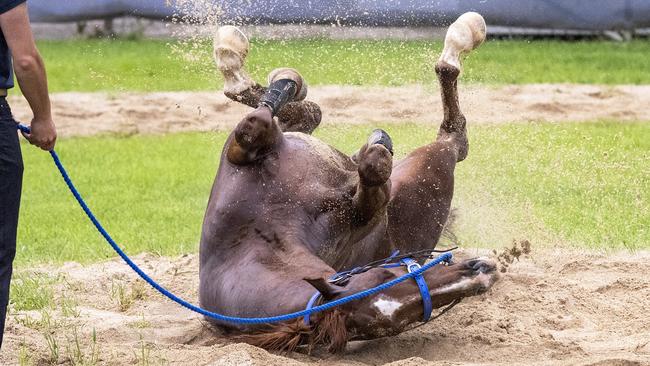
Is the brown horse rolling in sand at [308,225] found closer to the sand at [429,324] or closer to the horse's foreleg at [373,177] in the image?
the horse's foreleg at [373,177]

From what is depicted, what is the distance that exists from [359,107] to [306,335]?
305 inches

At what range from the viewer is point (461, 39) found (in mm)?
6047

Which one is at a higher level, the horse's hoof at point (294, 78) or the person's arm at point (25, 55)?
the person's arm at point (25, 55)

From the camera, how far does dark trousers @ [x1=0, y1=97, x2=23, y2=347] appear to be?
4.00 meters

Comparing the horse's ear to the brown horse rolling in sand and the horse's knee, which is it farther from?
the horse's knee

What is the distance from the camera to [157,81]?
1423cm

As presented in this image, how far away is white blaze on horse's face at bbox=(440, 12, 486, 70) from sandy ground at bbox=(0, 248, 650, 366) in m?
1.14

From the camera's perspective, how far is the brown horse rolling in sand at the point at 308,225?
153 inches

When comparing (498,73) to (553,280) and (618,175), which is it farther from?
(553,280)

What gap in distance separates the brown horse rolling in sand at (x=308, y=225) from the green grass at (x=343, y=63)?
4737 millimetres

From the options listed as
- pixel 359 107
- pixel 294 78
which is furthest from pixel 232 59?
pixel 359 107

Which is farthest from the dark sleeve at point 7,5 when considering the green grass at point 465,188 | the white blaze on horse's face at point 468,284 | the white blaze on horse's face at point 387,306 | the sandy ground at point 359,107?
the sandy ground at point 359,107

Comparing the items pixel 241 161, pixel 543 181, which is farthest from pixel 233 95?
pixel 543 181

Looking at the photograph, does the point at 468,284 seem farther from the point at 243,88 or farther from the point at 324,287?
the point at 243,88
